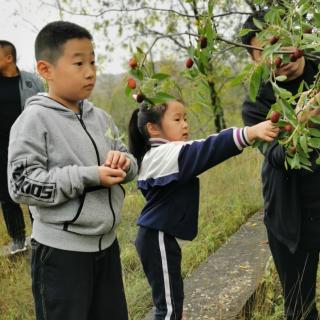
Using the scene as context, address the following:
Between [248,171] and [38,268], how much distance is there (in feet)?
13.6

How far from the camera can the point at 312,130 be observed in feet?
3.92

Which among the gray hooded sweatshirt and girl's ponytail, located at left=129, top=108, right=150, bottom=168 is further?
girl's ponytail, located at left=129, top=108, right=150, bottom=168

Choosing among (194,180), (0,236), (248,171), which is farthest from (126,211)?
(194,180)

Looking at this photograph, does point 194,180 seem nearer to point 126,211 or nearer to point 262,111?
point 262,111

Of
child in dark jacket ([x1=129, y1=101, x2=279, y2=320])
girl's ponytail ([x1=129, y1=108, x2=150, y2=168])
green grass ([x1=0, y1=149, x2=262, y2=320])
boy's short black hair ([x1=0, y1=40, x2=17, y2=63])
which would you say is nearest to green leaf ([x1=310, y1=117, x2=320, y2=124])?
child in dark jacket ([x1=129, y1=101, x2=279, y2=320])

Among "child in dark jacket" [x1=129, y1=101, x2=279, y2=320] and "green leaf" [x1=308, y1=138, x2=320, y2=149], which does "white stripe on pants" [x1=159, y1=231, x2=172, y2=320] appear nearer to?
"child in dark jacket" [x1=129, y1=101, x2=279, y2=320]

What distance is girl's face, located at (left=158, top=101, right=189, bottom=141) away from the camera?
203 cm

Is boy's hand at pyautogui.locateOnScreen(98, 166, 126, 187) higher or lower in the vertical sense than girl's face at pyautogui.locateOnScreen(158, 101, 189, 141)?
lower

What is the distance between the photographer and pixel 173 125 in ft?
6.66

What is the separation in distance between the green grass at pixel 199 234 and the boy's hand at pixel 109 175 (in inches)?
50.4

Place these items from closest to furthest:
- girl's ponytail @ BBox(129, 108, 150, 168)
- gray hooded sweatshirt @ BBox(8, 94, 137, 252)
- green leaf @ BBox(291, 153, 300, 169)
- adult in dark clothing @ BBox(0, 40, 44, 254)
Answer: green leaf @ BBox(291, 153, 300, 169) < gray hooded sweatshirt @ BBox(8, 94, 137, 252) < girl's ponytail @ BBox(129, 108, 150, 168) < adult in dark clothing @ BBox(0, 40, 44, 254)

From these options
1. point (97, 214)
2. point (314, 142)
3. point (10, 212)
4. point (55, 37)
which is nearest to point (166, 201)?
point (97, 214)

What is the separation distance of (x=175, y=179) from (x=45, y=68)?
0.66m

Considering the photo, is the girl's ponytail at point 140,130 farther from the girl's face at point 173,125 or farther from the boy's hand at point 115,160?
the boy's hand at point 115,160
